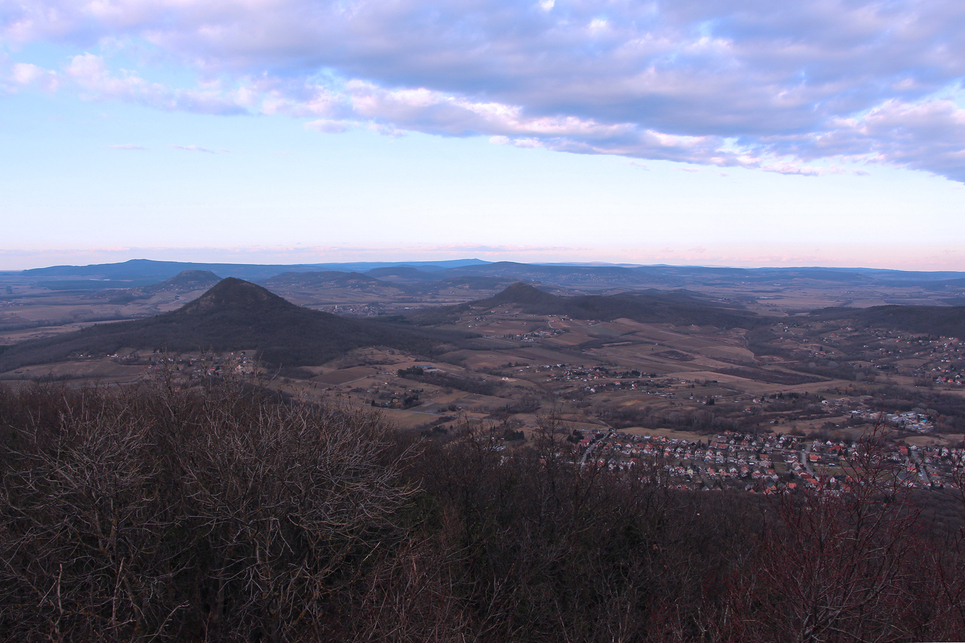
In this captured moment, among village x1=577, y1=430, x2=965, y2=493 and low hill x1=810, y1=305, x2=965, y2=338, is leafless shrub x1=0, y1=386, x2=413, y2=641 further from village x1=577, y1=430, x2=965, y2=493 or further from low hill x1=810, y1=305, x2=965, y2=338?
low hill x1=810, y1=305, x2=965, y2=338

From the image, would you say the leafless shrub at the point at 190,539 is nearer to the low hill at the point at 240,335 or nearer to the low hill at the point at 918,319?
the low hill at the point at 240,335

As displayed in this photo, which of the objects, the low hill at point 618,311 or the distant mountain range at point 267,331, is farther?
the low hill at point 618,311

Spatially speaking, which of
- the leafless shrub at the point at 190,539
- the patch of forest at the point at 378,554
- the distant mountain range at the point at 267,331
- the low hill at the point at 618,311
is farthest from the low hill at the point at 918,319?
the leafless shrub at the point at 190,539

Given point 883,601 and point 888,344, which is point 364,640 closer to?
point 883,601

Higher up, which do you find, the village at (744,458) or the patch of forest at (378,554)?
the patch of forest at (378,554)

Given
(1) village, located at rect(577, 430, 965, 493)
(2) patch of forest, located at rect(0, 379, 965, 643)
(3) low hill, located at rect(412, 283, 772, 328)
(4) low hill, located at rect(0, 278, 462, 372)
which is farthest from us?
(3) low hill, located at rect(412, 283, 772, 328)

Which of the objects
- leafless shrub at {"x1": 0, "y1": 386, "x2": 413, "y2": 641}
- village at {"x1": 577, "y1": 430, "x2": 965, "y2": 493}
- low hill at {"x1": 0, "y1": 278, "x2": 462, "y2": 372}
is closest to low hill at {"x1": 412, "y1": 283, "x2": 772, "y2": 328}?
low hill at {"x1": 0, "y1": 278, "x2": 462, "y2": 372}

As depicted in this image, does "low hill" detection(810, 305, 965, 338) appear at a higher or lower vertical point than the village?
higher

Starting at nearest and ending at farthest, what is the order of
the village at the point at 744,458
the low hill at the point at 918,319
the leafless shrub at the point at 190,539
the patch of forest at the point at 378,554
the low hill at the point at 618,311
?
the patch of forest at the point at 378,554, the leafless shrub at the point at 190,539, the village at the point at 744,458, the low hill at the point at 918,319, the low hill at the point at 618,311

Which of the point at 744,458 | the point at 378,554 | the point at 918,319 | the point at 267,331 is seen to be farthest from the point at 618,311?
the point at 378,554
